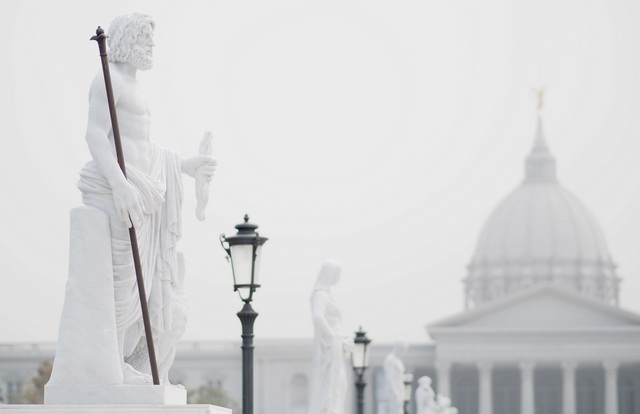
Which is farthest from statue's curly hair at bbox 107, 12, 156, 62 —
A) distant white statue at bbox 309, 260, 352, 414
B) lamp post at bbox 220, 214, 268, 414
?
distant white statue at bbox 309, 260, 352, 414

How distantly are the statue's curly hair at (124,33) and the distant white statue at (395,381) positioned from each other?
17591 mm

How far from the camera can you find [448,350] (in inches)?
4218

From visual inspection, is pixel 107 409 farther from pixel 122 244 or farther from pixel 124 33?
pixel 124 33

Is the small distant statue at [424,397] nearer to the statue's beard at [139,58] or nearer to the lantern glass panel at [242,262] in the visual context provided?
the lantern glass panel at [242,262]

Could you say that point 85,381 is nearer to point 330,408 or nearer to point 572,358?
point 330,408

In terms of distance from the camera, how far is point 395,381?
27.5 meters

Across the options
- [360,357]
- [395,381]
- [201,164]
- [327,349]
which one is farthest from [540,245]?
[201,164]

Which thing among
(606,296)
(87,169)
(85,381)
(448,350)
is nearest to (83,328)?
(85,381)

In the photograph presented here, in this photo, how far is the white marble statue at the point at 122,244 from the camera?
9.78 meters

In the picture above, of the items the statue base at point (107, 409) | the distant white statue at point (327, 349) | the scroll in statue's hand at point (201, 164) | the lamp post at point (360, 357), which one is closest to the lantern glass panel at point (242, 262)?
the scroll in statue's hand at point (201, 164)

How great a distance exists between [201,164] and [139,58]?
0.86 meters

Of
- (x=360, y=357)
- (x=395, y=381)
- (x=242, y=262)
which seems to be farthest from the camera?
(x=395, y=381)

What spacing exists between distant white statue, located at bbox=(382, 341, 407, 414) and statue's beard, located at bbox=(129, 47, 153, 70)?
692 inches

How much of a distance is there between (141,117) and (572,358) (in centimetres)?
9988
